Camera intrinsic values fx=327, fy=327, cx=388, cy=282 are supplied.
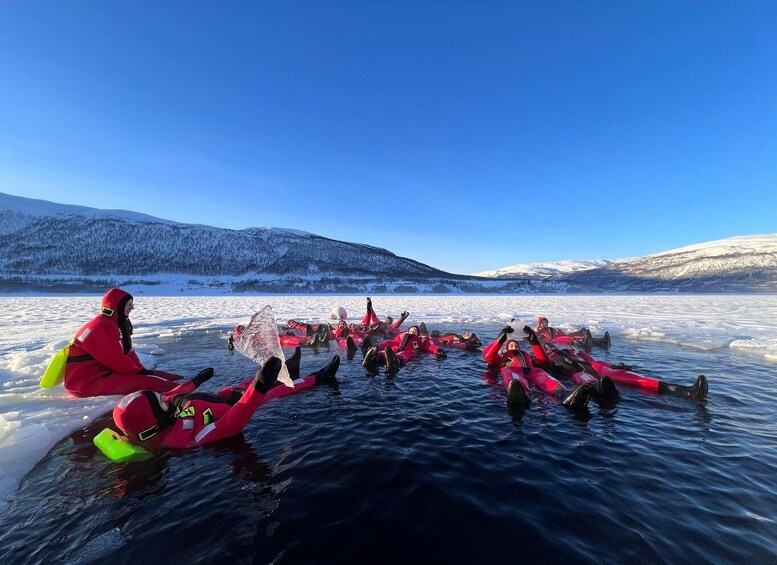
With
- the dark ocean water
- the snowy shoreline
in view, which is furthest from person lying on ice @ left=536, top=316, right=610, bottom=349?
the dark ocean water

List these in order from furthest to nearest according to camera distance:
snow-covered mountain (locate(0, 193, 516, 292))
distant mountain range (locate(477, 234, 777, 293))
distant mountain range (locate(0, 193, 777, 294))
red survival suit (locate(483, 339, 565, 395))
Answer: snow-covered mountain (locate(0, 193, 516, 292)) → distant mountain range (locate(477, 234, 777, 293)) → distant mountain range (locate(0, 193, 777, 294)) → red survival suit (locate(483, 339, 565, 395))

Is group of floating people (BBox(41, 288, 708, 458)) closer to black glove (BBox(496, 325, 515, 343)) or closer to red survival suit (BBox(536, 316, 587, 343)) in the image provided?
black glove (BBox(496, 325, 515, 343))

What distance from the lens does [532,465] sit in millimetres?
4680

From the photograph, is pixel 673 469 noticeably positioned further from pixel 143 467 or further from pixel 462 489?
pixel 143 467

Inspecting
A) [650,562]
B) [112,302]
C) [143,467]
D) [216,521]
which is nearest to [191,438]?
[143,467]

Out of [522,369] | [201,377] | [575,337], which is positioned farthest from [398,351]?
A: [575,337]

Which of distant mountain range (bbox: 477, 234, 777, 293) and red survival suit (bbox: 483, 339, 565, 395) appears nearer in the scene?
red survival suit (bbox: 483, 339, 565, 395)

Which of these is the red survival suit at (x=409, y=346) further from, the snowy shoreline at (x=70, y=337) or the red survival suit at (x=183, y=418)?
the red survival suit at (x=183, y=418)

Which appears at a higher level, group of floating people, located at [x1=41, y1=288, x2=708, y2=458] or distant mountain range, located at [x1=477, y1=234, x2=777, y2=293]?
distant mountain range, located at [x1=477, y1=234, x2=777, y2=293]

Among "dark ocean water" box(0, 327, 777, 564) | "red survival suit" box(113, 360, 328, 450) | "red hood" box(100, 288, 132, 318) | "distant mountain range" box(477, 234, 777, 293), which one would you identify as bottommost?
"dark ocean water" box(0, 327, 777, 564)

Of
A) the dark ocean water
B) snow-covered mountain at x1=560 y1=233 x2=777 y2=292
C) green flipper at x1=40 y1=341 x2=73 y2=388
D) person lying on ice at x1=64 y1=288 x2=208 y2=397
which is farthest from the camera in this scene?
snow-covered mountain at x1=560 y1=233 x2=777 y2=292

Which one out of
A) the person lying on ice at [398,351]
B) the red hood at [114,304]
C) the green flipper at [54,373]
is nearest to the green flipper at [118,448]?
the green flipper at [54,373]

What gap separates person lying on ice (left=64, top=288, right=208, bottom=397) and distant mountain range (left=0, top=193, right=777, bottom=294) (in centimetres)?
5575

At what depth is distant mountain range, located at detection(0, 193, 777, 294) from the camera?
69.0 metres
